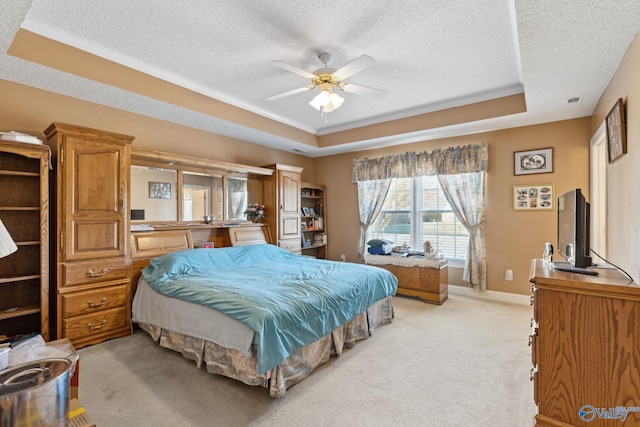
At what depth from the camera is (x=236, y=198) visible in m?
4.79

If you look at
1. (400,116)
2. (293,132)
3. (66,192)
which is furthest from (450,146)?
(66,192)

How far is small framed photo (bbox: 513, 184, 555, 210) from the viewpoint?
4047mm

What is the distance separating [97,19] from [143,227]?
2.08 metres

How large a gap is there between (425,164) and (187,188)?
12.2 ft

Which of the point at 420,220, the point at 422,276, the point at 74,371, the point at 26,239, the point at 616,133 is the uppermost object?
the point at 616,133

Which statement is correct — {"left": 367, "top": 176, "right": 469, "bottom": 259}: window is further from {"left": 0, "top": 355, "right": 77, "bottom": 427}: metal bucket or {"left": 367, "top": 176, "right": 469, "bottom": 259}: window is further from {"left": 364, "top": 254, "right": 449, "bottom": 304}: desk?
{"left": 0, "top": 355, "right": 77, "bottom": 427}: metal bucket

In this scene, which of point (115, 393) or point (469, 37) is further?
point (469, 37)

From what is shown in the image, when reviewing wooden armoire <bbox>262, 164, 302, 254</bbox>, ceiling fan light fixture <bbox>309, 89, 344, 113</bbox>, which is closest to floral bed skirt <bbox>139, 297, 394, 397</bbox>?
ceiling fan light fixture <bbox>309, 89, 344, 113</bbox>

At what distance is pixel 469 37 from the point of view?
8.53 feet

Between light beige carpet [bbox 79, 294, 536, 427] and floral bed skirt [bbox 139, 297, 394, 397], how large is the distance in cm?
8

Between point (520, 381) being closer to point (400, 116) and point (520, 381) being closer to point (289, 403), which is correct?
point (289, 403)

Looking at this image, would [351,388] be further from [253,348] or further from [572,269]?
[572,269]

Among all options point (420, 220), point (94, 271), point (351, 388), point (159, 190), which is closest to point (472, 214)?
point (420, 220)

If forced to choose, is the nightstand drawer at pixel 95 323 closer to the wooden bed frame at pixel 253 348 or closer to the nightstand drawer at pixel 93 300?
the nightstand drawer at pixel 93 300
